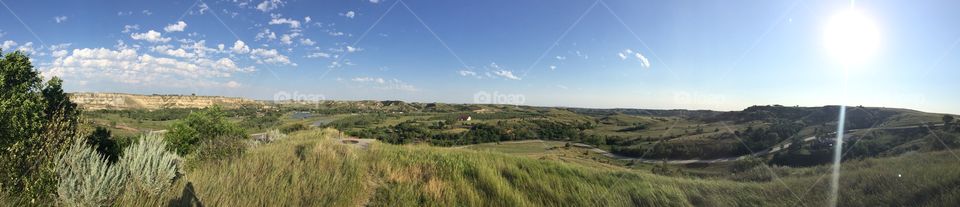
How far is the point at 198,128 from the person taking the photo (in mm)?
21438

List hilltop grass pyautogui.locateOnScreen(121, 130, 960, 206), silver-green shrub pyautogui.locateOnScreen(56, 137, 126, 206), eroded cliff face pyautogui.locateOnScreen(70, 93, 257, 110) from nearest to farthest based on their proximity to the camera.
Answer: silver-green shrub pyautogui.locateOnScreen(56, 137, 126, 206) → hilltop grass pyautogui.locateOnScreen(121, 130, 960, 206) → eroded cliff face pyautogui.locateOnScreen(70, 93, 257, 110)

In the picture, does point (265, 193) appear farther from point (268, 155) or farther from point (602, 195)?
point (602, 195)

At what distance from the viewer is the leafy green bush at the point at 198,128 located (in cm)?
2048

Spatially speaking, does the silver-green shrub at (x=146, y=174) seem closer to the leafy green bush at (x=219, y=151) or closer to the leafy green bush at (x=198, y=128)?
A: the leafy green bush at (x=219, y=151)

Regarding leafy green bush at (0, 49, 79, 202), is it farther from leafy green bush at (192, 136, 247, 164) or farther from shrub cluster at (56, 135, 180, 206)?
leafy green bush at (192, 136, 247, 164)

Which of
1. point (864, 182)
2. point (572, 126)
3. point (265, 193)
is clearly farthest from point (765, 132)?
point (265, 193)

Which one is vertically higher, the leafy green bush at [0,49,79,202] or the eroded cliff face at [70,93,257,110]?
the leafy green bush at [0,49,79,202]

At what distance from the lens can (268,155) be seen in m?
7.65

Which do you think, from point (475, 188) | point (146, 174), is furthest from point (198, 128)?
point (475, 188)

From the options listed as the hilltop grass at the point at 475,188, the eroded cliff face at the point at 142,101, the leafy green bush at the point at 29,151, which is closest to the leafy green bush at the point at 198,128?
the leafy green bush at the point at 29,151

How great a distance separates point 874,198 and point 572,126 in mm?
A: 133773

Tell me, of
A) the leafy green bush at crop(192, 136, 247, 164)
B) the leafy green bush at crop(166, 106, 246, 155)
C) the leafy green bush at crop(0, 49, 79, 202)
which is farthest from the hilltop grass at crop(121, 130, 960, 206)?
the leafy green bush at crop(166, 106, 246, 155)

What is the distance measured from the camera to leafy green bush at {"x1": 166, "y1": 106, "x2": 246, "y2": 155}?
20.5 metres

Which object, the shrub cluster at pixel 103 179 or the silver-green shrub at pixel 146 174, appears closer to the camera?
the shrub cluster at pixel 103 179
